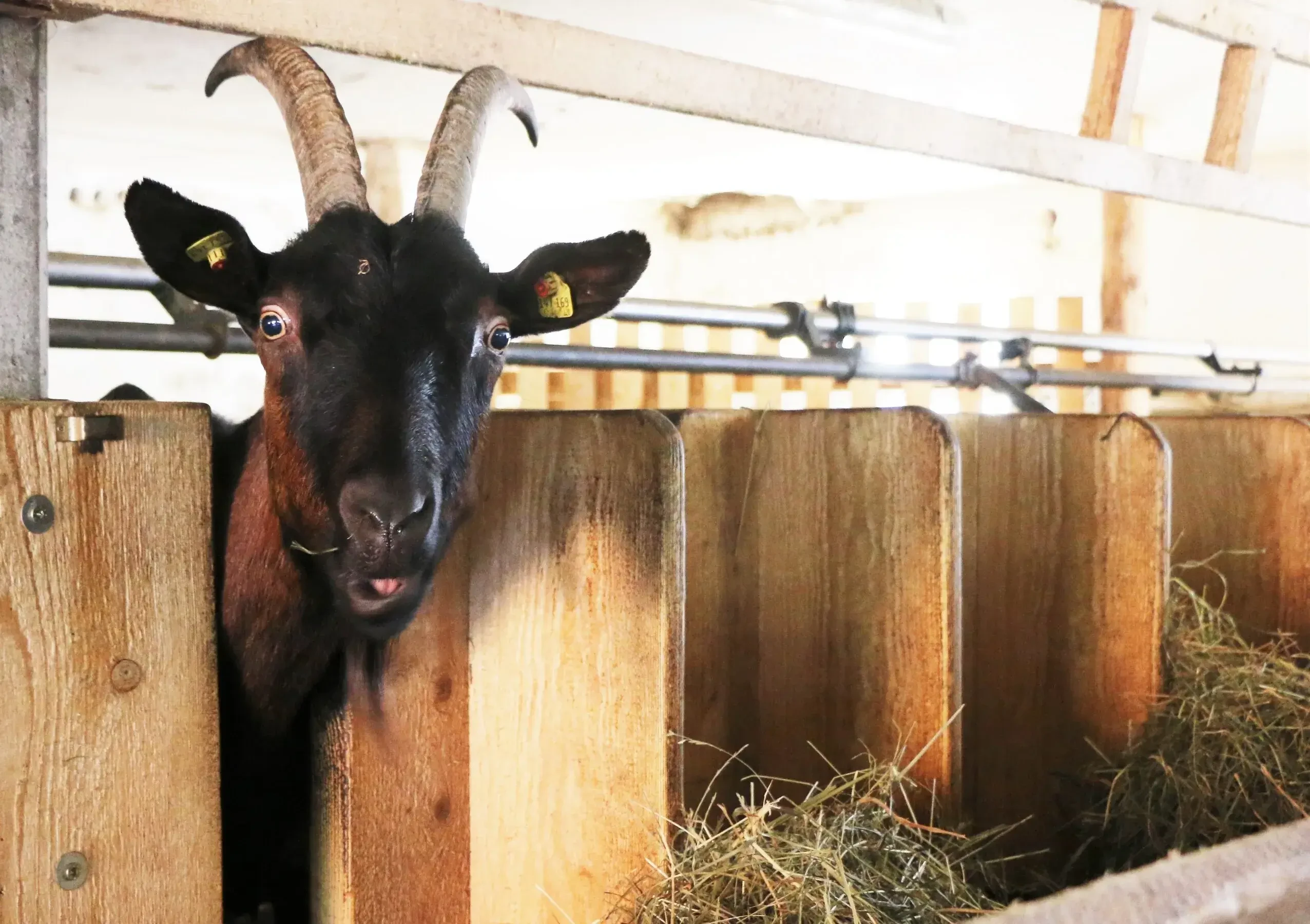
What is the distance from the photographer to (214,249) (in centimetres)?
204

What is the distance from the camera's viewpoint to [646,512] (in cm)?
183

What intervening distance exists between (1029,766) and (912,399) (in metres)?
5.10

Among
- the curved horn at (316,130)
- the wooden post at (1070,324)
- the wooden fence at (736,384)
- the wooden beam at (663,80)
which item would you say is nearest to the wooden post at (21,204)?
the wooden beam at (663,80)

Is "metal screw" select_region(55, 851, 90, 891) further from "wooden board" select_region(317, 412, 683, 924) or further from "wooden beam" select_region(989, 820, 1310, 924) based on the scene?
"wooden beam" select_region(989, 820, 1310, 924)

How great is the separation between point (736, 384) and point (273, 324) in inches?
227

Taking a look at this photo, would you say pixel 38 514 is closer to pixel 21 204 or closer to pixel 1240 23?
pixel 21 204

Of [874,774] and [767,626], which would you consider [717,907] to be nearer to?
[874,774]

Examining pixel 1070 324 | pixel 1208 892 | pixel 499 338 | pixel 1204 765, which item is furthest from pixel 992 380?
pixel 1070 324

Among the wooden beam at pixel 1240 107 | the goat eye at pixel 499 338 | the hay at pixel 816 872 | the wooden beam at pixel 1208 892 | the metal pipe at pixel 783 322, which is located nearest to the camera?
the wooden beam at pixel 1208 892

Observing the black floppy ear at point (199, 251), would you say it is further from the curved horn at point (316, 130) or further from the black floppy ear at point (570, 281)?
the black floppy ear at point (570, 281)

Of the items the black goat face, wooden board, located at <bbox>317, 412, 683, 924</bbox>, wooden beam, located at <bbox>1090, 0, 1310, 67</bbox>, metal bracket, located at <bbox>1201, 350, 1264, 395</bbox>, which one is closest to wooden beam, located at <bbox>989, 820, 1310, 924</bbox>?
wooden board, located at <bbox>317, 412, 683, 924</bbox>

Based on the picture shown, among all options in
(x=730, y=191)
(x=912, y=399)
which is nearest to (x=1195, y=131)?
(x=912, y=399)

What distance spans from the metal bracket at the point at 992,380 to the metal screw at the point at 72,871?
Answer: 3.21 m

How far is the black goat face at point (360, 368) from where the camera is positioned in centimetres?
174
